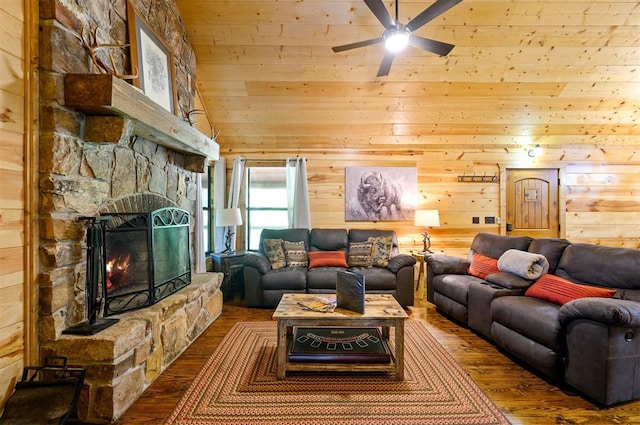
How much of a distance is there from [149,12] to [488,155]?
493cm

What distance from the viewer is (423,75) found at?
12.6 feet

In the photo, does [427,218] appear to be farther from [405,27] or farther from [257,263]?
[405,27]

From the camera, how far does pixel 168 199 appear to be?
3.02 meters

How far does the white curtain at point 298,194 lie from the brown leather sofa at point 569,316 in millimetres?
2287

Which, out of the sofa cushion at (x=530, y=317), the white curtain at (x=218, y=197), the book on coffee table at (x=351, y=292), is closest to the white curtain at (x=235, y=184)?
the white curtain at (x=218, y=197)

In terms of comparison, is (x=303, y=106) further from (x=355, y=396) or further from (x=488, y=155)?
(x=355, y=396)

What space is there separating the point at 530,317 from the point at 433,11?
2468mm

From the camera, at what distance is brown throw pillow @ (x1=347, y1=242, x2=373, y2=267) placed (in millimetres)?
4105

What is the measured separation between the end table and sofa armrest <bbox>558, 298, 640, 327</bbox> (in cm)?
363

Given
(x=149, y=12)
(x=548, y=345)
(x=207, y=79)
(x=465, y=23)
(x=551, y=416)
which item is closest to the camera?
(x=551, y=416)

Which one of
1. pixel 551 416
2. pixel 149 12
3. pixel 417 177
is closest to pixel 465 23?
pixel 417 177

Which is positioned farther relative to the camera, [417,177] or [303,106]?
[417,177]

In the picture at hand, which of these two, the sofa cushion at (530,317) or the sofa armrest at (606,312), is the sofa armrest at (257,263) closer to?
the sofa cushion at (530,317)

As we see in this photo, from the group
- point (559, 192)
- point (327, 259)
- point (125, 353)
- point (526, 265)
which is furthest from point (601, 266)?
point (125, 353)
